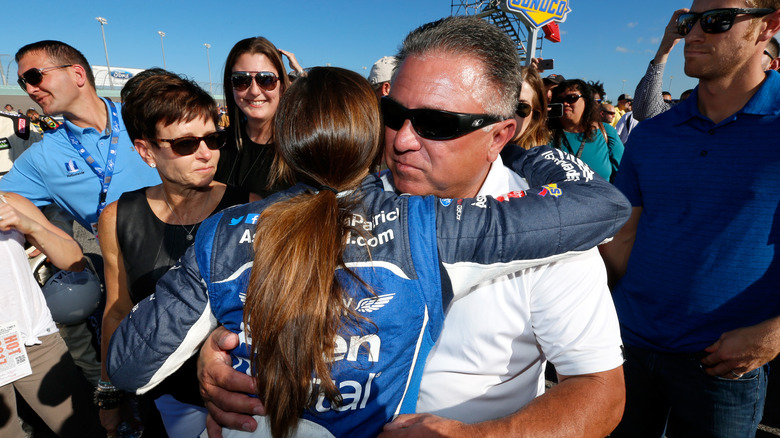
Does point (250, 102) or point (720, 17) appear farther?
point (250, 102)

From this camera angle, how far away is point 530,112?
3195 millimetres

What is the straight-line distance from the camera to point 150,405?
2.58m

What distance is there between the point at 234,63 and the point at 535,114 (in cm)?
258

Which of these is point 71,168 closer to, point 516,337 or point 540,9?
point 516,337

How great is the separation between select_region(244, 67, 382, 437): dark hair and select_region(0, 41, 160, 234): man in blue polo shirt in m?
2.82

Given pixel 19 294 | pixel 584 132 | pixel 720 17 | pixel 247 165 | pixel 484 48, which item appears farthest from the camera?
pixel 584 132

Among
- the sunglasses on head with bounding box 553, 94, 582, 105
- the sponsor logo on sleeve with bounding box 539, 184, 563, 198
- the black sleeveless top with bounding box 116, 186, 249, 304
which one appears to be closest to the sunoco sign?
the sunglasses on head with bounding box 553, 94, 582, 105

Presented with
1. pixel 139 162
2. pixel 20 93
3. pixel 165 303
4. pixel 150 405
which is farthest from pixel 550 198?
pixel 20 93

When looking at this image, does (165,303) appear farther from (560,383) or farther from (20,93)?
(20,93)

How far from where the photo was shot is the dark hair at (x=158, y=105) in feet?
6.54

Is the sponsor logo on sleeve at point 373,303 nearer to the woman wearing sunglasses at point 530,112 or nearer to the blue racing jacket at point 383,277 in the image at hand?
the blue racing jacket at point 383,277

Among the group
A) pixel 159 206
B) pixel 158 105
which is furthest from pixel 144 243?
pixel 158 105

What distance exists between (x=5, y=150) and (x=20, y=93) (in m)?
53.7

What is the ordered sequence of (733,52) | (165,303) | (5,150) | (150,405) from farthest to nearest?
(5,150) < (150,405) < (733,52) < (165,303)
